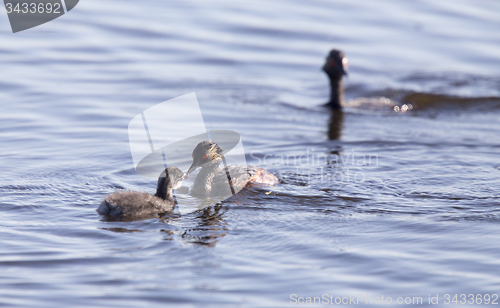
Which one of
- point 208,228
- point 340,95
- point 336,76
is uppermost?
point 336,76

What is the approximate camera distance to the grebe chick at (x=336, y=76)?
1248 centimetres

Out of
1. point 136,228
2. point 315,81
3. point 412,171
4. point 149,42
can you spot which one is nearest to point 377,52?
point 315,81

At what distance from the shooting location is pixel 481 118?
11852 millimetres

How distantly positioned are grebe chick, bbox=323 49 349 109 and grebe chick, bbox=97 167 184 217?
20.1 ft

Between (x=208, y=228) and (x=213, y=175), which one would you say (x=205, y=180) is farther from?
(x=208, y=228)

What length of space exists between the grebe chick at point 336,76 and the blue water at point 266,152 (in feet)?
1.07

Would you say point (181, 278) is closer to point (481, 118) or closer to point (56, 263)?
point (56, 263)

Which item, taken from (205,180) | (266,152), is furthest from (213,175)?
(266,152)

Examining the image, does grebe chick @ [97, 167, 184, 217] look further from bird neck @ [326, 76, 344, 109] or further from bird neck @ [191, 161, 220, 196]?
bird neck @ [326, 76, 344, 109]

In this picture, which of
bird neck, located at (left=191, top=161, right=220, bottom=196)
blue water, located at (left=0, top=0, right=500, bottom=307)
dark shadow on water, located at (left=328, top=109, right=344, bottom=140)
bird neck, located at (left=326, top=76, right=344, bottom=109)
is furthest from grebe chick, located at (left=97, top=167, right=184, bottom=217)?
bird neck, located at (left=326, top=76, right=344, bottom=109)

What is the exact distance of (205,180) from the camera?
A: 7547 mm

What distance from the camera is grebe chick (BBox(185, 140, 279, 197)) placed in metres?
7.46

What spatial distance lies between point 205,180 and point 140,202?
114cm

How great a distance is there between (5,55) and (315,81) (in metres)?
7.06
